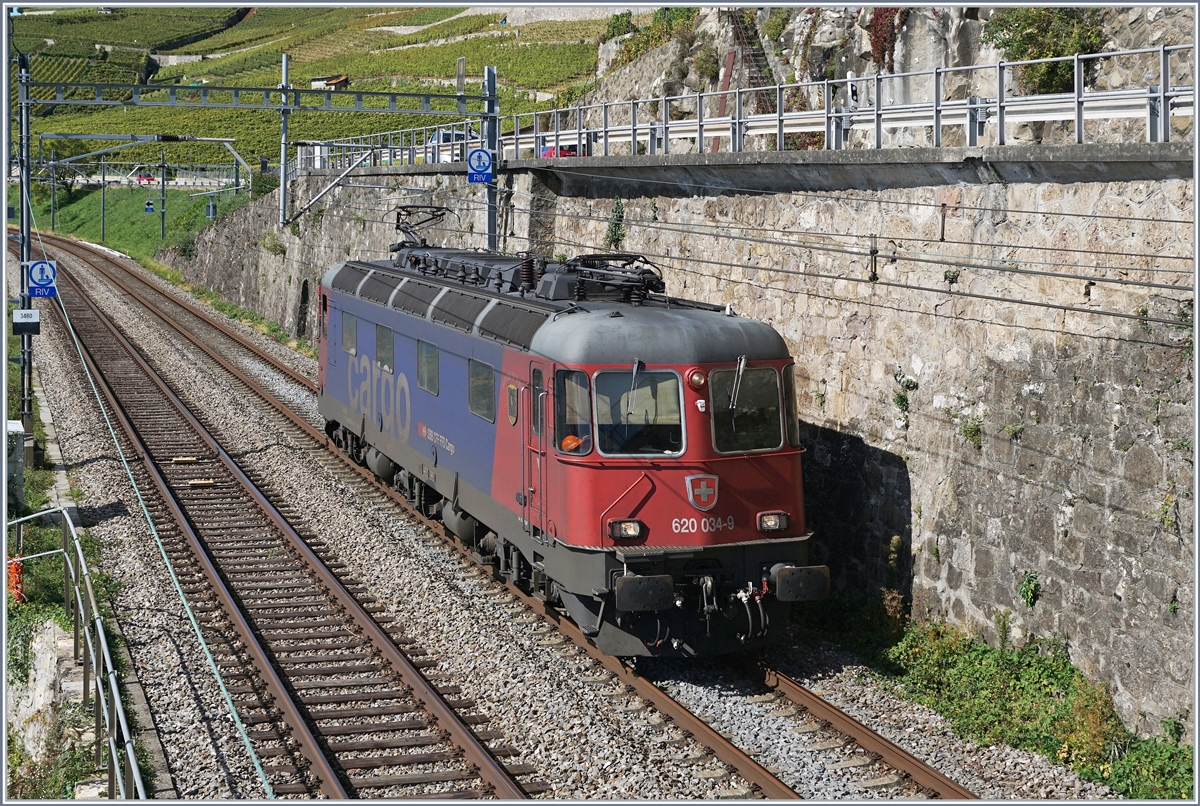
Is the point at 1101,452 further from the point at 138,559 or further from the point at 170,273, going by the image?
the point at 170,273

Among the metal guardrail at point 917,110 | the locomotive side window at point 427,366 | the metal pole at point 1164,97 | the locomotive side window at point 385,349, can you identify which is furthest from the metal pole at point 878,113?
the locomotive side window at point 385,349

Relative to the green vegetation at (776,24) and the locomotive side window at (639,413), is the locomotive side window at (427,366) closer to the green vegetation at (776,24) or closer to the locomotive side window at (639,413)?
the locomotive side window at (639,413)

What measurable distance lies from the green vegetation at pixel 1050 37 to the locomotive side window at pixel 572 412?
1292cm

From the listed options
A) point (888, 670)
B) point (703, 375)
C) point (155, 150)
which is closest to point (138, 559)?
point (703, 375)

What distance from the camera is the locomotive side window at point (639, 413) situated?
37.4 feet

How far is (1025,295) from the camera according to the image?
11.7 m

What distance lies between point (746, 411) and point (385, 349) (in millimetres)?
6919

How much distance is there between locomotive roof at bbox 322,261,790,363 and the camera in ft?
37.7

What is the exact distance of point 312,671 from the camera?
A: 11945mm

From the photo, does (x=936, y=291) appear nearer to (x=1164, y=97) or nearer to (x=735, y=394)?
(x=735, y=394)

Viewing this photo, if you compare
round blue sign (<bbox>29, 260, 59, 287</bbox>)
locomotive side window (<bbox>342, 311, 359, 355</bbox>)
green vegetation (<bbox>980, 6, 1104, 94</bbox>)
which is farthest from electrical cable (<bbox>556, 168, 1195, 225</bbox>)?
round blue sign (<bbox>29, 260, 59, 287</bbox>)

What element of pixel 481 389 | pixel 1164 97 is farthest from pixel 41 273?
pixel 1164 97

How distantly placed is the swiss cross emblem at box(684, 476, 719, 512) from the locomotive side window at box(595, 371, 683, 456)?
11.9 inches

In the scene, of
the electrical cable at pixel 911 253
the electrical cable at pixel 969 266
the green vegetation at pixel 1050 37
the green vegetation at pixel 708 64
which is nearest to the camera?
the electrical cable at pixel 969 266
